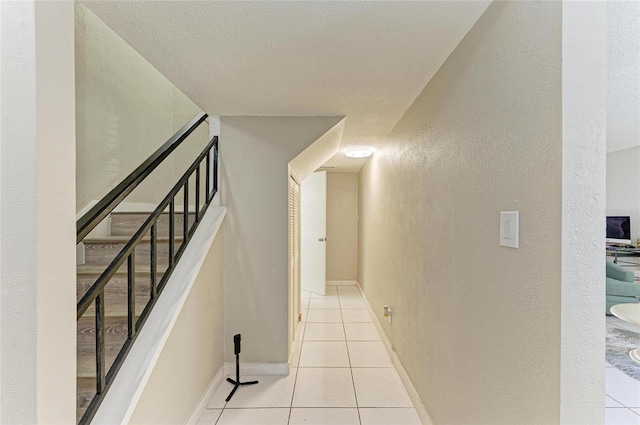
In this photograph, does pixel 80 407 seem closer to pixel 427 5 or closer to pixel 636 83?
pixel 427 5

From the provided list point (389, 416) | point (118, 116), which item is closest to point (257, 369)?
point (389, 416)

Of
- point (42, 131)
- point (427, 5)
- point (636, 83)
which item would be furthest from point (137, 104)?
point (636, 83)

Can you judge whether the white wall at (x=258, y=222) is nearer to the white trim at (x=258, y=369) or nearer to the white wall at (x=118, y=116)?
the white trim at (x=258, y=369)

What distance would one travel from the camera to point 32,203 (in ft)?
2.71

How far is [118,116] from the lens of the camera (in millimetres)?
2588

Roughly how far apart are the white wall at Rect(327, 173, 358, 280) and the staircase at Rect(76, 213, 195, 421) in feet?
11.3

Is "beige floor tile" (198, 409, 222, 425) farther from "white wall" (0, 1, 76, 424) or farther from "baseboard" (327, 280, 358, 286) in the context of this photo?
"baseboard" (327, 280, 358, 286)

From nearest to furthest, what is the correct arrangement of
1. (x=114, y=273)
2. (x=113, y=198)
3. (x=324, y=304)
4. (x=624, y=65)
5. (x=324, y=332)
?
(x=114, y=273) → (x=113, y=198) → (x=624, y=65) → (x=324, y=332) → (x=324, y=304)

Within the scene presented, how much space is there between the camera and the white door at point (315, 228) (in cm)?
471

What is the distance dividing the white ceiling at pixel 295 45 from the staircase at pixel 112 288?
1.17 m

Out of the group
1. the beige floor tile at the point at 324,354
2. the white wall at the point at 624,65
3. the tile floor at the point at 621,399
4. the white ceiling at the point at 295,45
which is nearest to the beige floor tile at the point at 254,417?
the beige floor tile at the point at 324,354

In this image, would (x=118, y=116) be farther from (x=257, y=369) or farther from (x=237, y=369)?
(x=257, y=369)

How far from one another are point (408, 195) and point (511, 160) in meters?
1.22

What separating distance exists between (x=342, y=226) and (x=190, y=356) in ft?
13.1
